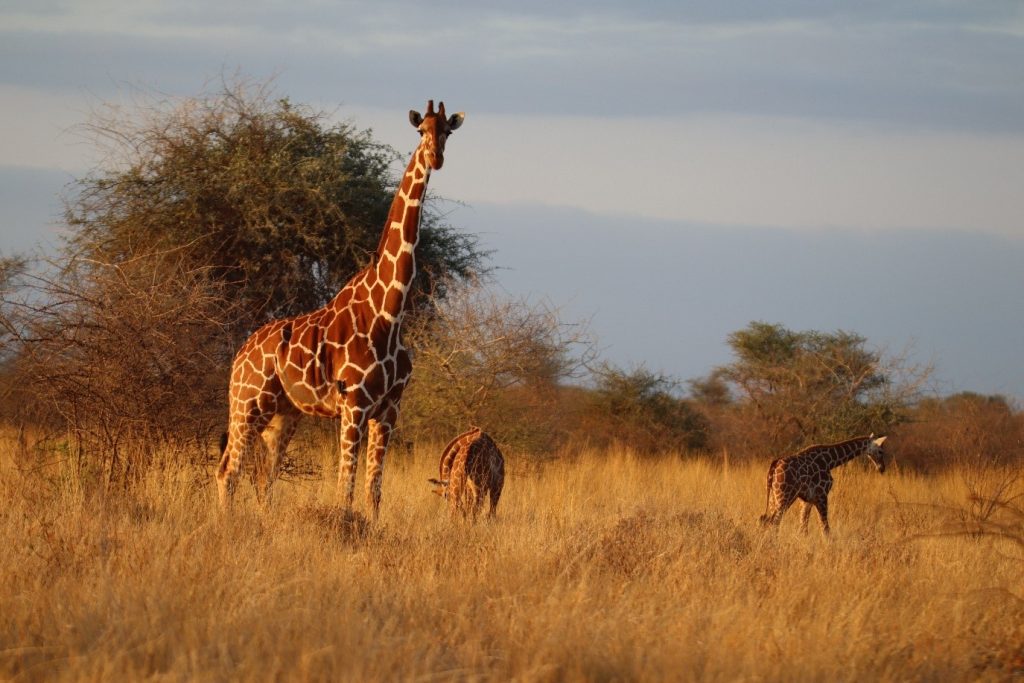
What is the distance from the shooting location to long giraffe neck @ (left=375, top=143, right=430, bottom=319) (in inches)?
358

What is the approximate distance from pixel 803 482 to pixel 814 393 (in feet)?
33.4

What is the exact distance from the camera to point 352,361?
8859 mm

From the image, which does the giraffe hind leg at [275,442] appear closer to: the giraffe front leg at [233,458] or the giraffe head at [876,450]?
the giraffe front leg at [233,458]

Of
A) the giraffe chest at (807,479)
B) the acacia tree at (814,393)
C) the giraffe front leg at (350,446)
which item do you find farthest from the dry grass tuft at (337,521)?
the acacia tree at (814,393)

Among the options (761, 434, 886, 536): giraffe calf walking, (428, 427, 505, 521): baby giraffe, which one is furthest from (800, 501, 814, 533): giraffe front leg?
(428, 427, 505, 521): baby giraffe

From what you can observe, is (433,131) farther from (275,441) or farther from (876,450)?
(876,450)

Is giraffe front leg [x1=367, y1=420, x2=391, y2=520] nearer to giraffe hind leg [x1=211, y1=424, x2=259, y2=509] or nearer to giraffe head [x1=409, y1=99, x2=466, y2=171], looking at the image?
giraffe hind leg [x1=211, y1=424, x2=259, y2=509]

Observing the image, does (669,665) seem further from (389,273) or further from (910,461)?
(910,461)

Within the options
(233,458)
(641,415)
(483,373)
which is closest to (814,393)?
(641,415)

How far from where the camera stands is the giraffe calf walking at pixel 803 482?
10066 millimetres

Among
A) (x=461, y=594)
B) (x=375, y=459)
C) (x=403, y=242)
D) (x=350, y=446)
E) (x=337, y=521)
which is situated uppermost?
(x=403, y=242)

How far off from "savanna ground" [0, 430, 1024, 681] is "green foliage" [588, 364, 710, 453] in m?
9.76

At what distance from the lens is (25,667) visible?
178 inches

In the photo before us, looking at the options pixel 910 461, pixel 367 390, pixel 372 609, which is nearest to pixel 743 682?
pixel 372 609
